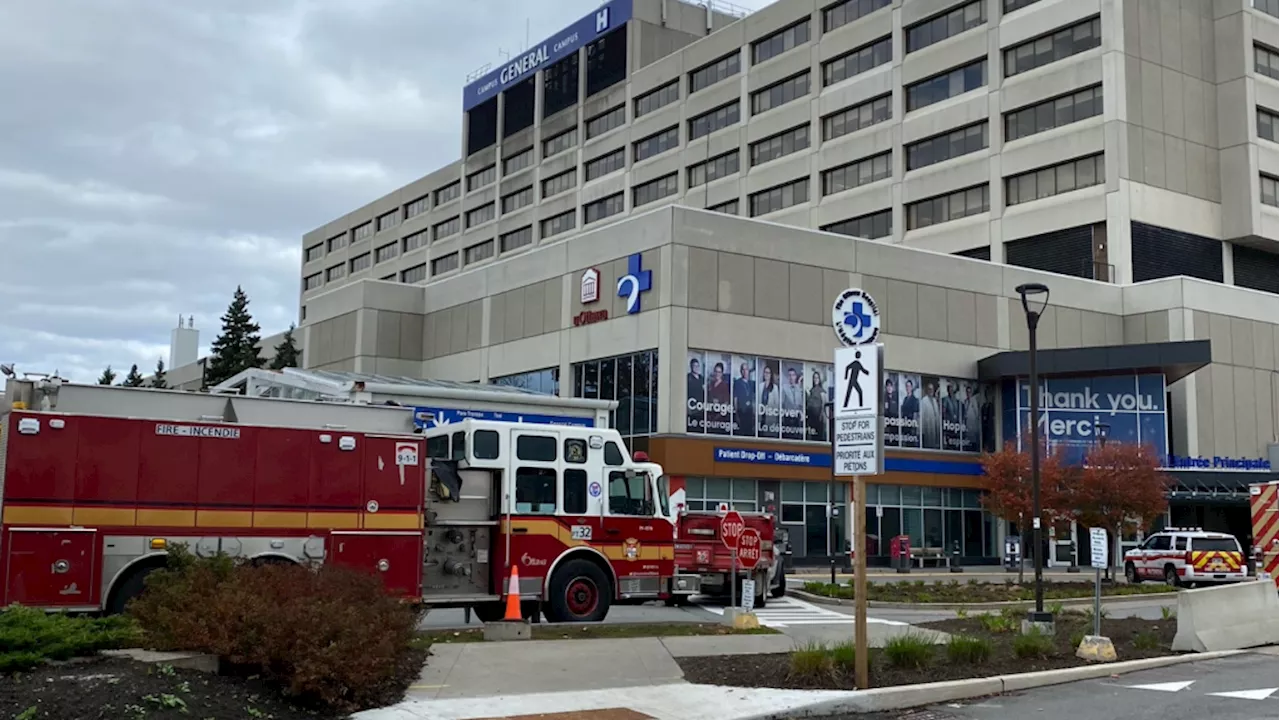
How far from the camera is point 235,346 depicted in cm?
6812

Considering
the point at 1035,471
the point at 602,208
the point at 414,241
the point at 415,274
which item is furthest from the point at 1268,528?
the point at 414,241

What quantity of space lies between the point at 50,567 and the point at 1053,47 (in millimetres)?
51114

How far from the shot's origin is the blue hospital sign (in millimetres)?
49156

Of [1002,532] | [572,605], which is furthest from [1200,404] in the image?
[572,605]

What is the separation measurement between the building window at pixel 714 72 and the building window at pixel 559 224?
13.2 metres

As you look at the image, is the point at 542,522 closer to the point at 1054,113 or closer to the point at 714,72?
the point at 1054,113

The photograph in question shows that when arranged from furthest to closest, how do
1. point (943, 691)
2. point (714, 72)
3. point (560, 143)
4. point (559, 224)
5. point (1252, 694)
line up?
1. point (560, 143)
2. point (559, 224)
3. point (714, 72)
4. point (1252, 694)
5. point (943, 691)

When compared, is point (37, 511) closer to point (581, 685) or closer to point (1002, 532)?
point (581, 685)

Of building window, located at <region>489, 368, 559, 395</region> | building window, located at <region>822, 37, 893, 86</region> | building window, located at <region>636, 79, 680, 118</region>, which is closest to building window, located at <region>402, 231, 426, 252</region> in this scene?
building window, located at <region>636, 79, 680, 118</region>

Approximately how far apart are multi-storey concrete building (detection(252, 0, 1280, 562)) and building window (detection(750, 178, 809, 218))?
161mm

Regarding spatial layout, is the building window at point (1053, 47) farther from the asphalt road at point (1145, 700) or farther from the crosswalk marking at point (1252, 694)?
the crosswalk marking at point (1252, 694)

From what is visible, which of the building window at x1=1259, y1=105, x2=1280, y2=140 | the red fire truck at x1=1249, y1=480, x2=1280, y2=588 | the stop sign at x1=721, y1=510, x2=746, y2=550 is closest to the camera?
the stop sign at x1=721, y1=510, x2=746, y2=550

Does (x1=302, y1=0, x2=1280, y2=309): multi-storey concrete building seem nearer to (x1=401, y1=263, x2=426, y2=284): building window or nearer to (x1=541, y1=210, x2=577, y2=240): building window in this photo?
(x1=541, y1=210, x2=577, y2=240): building window

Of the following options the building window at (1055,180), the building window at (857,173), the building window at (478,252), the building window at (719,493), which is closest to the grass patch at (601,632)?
the building window at (719,493)
